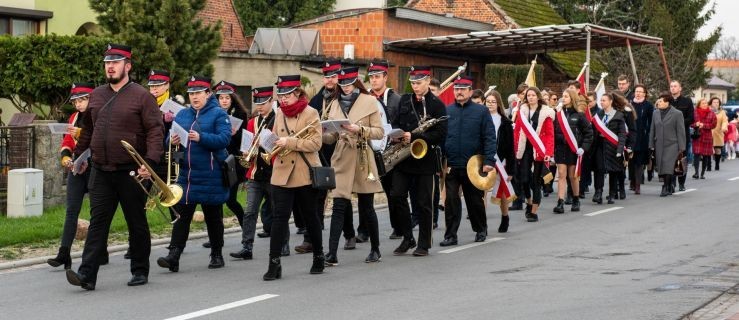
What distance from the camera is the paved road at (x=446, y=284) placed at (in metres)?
9.13

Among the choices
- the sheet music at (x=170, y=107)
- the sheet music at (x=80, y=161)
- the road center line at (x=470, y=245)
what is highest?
the sheet music at (x=170, y=107)

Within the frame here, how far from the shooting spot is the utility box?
50.6 ft

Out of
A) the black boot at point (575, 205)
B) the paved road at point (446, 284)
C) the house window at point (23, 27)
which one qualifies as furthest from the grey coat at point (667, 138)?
the house window at point (23, 27)

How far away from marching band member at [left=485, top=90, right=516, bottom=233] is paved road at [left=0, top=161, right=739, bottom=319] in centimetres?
43

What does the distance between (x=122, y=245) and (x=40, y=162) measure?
415cm

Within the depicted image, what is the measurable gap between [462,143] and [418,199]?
131cm

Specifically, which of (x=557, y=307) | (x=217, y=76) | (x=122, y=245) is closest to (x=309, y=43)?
(x=217, y=76)

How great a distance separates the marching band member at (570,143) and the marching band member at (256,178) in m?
5.82

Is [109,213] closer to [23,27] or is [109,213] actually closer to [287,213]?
[287,213]

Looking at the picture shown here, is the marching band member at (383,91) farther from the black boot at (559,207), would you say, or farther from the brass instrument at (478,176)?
the black boot at (559,207)

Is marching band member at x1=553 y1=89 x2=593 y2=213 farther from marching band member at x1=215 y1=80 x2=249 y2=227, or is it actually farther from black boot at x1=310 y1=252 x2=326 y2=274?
black boot at x1=310 y1=252 x2=326 y2=274

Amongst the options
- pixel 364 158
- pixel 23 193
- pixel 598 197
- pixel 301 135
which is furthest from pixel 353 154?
pixel 598 197

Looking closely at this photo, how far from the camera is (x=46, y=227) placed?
1420 cm

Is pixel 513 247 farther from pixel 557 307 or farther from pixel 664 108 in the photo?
pixel 664 108
